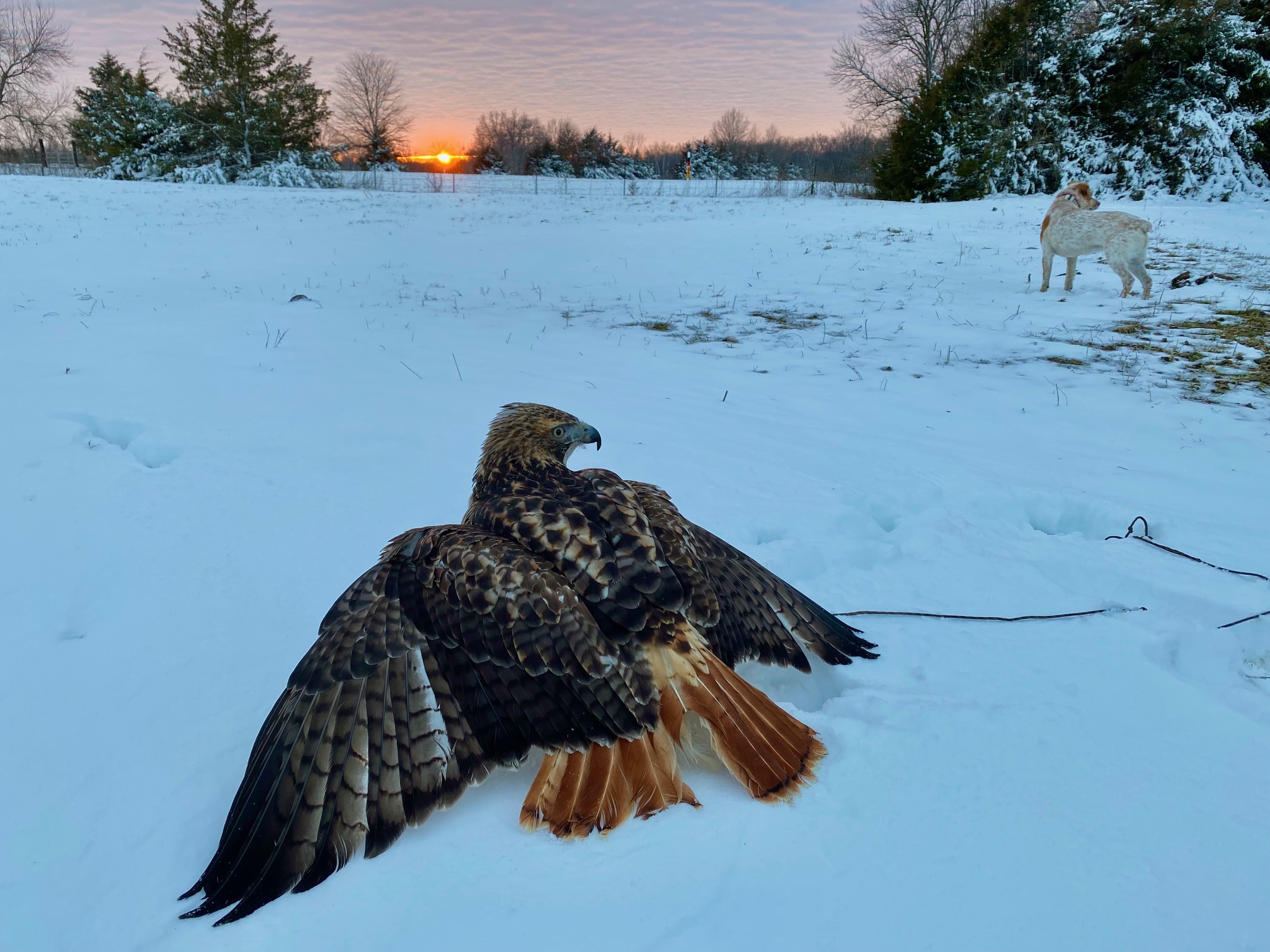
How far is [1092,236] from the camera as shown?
902cm

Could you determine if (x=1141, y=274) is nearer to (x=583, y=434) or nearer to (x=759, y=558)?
(x=759, y=558)

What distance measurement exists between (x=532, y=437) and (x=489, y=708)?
1.23 m

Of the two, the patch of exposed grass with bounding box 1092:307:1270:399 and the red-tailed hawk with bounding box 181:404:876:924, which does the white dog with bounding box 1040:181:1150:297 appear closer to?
the patch of exposed grass with bounding box 1092:307:1270:399

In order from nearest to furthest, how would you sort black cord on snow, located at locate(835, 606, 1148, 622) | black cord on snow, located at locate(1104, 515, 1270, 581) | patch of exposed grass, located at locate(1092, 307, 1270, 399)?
black cord on snow, located at locate(835, 606, 1148, 622), black cord on snow, located at locate(1104, 515, 1270, 581), patch of exposed grass, located at locate(1092, 307, 1270, 399)

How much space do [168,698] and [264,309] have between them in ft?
24.4

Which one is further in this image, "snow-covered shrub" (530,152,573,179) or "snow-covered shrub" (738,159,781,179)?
"snow-covered shrub" (738,159,781,179)

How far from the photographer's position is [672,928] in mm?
1750

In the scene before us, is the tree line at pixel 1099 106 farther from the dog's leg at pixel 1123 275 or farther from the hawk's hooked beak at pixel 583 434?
the hawk's hooked beak at pixel 583 434

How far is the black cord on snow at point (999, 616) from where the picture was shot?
3.04 m

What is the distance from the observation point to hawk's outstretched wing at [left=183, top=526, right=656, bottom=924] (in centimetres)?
196

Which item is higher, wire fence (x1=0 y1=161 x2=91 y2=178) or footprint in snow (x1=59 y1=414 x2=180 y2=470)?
wire fence (x1=0 y1=161 x2=91 y2=178)

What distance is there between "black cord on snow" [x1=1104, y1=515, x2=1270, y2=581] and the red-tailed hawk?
2.52 m

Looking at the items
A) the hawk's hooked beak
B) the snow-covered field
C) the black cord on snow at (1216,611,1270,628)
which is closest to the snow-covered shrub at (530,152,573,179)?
the snow-covered field

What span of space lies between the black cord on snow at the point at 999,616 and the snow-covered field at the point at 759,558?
0.16ft
